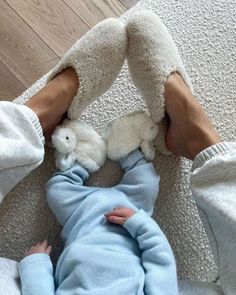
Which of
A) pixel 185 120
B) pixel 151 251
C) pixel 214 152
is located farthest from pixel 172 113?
pixel 151 251

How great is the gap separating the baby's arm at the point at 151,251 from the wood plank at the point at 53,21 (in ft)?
1.34

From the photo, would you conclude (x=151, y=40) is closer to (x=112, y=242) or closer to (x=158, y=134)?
(x=158, y=134)

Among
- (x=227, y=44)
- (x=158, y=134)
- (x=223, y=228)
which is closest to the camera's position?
(x=223, y=228)

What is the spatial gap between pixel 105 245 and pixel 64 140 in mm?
217

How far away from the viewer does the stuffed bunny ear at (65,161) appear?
908 millimetres

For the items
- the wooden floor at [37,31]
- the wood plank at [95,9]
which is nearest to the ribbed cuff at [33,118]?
the wooden floor at [37,31]

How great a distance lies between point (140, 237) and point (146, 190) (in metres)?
0.11

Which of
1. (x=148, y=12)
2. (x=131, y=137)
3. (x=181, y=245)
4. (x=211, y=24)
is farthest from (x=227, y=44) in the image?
(x=181, y=245)

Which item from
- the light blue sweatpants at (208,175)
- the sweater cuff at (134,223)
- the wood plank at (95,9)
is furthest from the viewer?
the wood plank at (95,9)

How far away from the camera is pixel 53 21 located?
3.45 ft

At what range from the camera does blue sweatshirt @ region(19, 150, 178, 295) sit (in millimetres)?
771

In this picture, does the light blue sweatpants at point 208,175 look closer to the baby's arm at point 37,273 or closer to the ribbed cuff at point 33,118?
the ribbed cuff at point 33,118

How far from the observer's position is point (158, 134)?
0.96 meters

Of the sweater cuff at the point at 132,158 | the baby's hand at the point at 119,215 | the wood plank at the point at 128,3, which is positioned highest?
the wood plank at the point at 128,3
